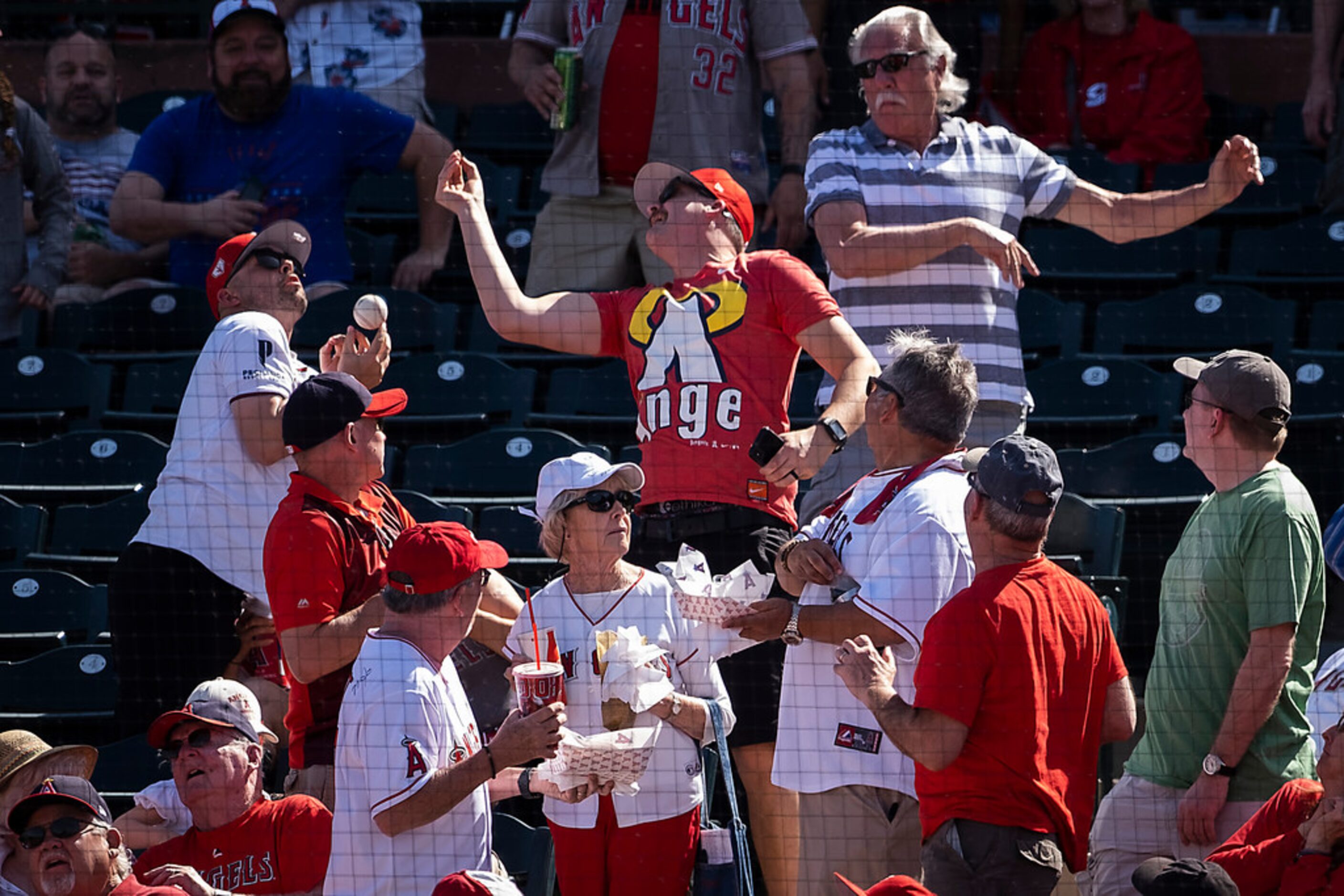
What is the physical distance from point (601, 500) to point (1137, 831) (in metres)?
1.28

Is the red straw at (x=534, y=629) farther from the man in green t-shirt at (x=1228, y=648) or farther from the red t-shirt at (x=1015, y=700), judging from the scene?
the man in green t-shirt at (x=1228, y=648)

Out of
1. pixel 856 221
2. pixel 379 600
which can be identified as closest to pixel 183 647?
pixel 379 600

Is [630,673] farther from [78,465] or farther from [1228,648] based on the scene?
[78,465]

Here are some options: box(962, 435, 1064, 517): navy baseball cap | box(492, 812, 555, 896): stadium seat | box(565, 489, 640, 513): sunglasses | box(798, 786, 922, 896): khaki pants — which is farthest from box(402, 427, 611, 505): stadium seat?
box(962, 435, 1064, 517): navy baseball cap

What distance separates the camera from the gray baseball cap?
368 cm

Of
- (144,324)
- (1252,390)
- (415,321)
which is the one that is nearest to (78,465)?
(144,324)

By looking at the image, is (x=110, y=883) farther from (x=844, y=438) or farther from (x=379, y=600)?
(x=844, y=438)

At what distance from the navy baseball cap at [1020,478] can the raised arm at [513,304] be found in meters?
1.28

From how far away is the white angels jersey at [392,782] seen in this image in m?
3.04

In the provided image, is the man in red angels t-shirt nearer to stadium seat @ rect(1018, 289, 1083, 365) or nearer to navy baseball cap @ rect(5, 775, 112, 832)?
navy baseball cap @ rect(5, 775, 112, 832)

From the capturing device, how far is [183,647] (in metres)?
4.15

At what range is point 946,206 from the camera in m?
4.51

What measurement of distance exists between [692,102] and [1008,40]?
6.24 feet

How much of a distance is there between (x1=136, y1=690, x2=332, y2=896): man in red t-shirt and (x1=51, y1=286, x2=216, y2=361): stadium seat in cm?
292
